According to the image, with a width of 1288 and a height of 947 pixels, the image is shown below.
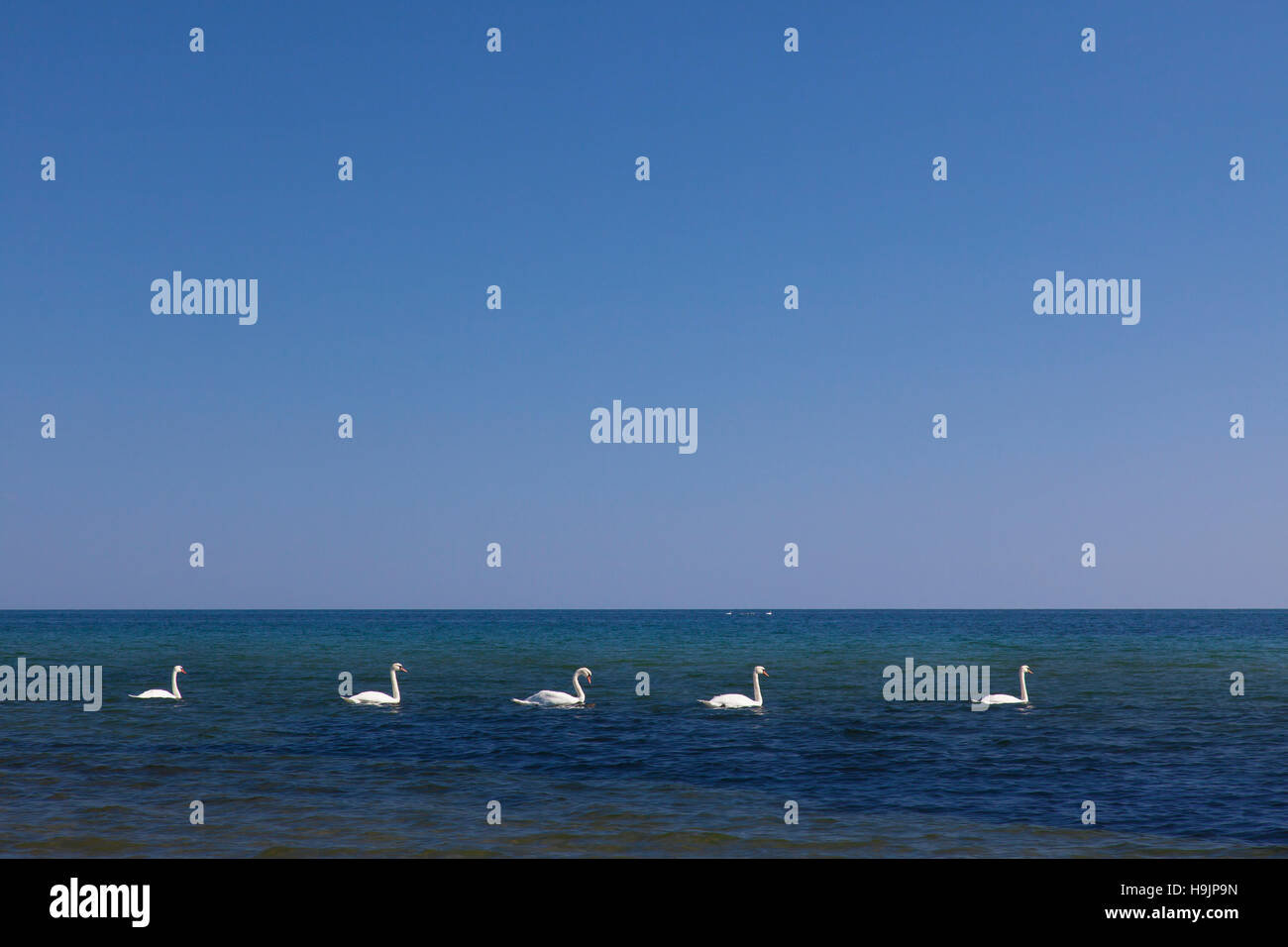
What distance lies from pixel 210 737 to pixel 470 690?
14905 millimetres

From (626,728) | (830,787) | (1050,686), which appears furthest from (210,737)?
(1050,686)

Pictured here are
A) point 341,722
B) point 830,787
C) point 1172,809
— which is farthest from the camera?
point 341,722

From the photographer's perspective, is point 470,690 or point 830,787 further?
point 470,690

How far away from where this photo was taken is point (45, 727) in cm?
2627

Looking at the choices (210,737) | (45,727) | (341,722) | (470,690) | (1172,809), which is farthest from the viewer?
(470,690)

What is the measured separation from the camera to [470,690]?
128ft
